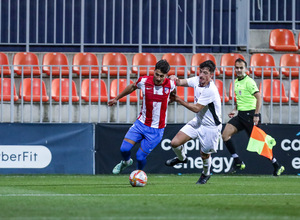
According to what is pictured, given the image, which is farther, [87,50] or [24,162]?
[87,50]

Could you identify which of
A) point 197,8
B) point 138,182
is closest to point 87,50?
point 197,8

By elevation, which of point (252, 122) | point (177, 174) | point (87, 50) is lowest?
point (177, 174)

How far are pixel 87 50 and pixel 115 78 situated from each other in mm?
4563

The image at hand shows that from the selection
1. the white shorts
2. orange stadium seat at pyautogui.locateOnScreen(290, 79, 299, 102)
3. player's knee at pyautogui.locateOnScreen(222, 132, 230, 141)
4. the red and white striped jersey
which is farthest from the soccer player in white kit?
orange stadium seat at pyautogui.locateOnScreen(290, 79, 299, 102)

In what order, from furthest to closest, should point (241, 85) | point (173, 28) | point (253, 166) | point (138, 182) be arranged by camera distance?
1. point (173, 28)
2. point (253, 166)
3. point (241, 85)
4. point (138, 182)

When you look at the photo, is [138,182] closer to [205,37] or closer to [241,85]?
[241,85]

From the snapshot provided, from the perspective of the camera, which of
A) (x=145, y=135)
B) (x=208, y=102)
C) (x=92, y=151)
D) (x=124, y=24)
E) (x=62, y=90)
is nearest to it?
(x=208, y=102)

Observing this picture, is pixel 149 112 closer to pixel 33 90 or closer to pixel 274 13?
pixel 33 90

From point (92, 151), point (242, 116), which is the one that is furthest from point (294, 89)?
point (92, 151)

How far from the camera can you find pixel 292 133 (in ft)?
51.3

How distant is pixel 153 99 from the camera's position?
39.5 ft

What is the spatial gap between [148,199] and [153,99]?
286 centimetres

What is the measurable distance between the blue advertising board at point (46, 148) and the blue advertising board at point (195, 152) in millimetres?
272

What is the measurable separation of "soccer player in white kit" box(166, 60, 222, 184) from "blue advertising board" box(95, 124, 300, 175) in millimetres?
2745
